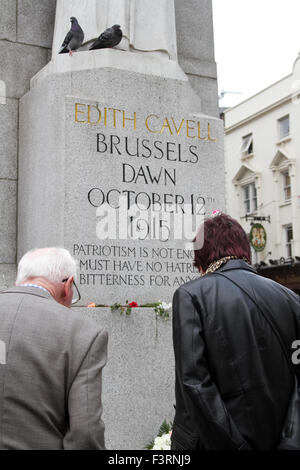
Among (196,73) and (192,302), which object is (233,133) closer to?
(196,73)

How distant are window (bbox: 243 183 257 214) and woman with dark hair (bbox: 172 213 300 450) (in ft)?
112

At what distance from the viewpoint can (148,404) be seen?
5.67 m

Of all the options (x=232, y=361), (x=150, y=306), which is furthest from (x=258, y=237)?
(x=232, y=361)

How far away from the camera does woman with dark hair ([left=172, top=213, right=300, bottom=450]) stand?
9.59 ft

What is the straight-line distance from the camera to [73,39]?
648 centimetres

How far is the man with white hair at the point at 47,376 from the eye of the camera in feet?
8.90

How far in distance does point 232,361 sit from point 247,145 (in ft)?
116

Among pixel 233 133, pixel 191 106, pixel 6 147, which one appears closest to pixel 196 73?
pixel 191 106

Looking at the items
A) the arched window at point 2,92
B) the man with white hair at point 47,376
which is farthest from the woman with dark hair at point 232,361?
the arched window at point 2,92

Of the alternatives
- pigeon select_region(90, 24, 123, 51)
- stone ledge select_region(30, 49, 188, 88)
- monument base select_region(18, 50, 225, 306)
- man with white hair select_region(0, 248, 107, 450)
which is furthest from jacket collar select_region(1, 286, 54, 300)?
pigeon select_region(90, 24, 123, 51)

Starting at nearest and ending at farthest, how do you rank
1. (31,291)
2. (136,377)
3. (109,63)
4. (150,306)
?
(31,291)
(136,377)
(150,306)
(109,63)

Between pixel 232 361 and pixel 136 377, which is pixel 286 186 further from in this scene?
pixel 232 361

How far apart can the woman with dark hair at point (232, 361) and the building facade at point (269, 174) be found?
28.1m
